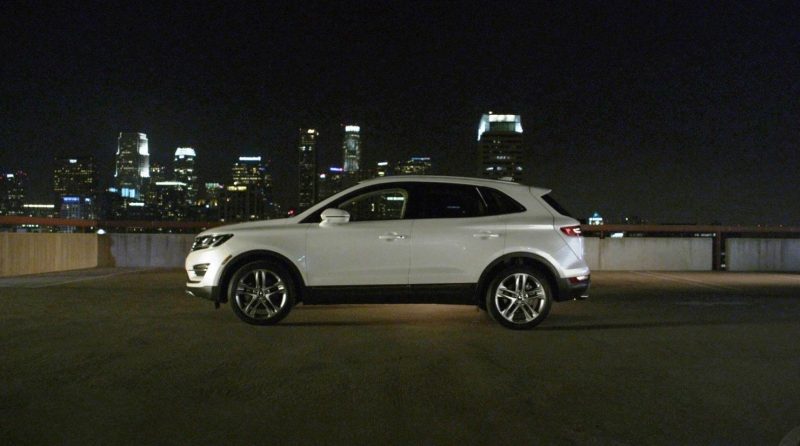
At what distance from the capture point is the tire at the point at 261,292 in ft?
26.2

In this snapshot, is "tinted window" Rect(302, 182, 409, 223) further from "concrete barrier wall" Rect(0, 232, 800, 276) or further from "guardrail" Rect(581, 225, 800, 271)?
"guardrail" Rect(581, 225, 800, 271)

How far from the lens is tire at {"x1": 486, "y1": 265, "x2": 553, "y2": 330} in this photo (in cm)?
796

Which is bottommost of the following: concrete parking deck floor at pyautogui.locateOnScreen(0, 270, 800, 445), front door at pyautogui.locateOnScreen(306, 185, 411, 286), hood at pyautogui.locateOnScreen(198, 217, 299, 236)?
concrete parking deck floor at pyautogui.locateOnScreen(0, 270, 800, 445)

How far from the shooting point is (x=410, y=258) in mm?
7914

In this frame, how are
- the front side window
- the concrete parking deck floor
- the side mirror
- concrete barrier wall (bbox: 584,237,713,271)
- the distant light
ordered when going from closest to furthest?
the concrete parking deck floor → the side mirror → the front side window → concrete barrier wall (bbox: 584,237,713,271) → the distant light

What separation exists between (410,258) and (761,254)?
1414 cm

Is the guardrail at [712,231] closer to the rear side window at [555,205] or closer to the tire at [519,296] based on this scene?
the rear side window at [555,205]

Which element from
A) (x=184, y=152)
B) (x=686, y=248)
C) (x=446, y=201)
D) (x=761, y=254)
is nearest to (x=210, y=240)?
(x=446, y=201)

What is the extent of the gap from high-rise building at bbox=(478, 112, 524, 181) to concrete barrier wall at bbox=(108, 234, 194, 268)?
2063 cm

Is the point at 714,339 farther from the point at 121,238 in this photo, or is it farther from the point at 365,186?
the point at 121,238

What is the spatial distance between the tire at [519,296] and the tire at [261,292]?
2.38m

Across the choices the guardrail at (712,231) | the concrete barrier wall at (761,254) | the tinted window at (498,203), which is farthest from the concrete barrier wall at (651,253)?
the tinted window at (498,203)

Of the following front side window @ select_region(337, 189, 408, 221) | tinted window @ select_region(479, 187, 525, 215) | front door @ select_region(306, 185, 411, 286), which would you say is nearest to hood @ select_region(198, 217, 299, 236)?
front door @ select_region(306, 185, 411, 286)

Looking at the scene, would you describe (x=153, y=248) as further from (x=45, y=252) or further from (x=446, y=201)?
(x=446, y=201)
